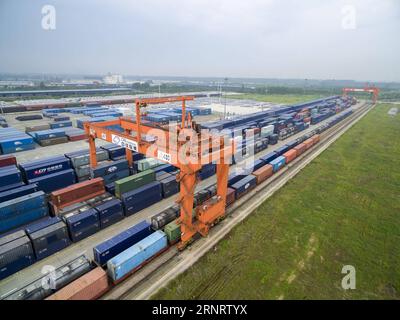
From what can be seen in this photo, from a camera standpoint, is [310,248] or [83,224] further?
[83,224]

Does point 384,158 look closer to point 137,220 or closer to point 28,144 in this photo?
point 137,220

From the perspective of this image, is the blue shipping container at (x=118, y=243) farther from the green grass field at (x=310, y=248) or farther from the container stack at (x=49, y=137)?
the container stack at (x=49, y=137)

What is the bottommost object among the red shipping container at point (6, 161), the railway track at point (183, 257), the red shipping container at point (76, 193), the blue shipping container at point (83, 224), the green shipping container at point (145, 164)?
the railway track at point (183, 257)

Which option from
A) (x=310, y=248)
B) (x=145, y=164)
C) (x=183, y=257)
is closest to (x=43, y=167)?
(x=145, y=164)

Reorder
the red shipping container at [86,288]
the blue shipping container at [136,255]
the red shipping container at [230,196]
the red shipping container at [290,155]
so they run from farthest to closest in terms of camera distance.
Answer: the red shipping container at [290,155] → the red shipping container at [230,196] → the blue shipping container at [136,255] → the red shipping container at [86,288]

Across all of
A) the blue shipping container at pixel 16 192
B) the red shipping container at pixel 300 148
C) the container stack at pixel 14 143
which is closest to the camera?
the blue shipping container at pixel 16 192

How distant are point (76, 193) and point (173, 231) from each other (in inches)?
486

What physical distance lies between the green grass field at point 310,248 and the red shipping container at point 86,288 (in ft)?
14.5

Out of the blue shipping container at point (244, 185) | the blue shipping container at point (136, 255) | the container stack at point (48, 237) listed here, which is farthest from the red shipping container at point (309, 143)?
the container stack at point (48, 237)

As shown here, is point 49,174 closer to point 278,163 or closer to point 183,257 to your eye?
point 183,257

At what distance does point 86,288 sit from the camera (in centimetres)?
1502

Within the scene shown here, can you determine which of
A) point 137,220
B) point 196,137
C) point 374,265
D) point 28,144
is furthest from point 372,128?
point 28,144

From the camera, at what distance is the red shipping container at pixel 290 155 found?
41953 mm

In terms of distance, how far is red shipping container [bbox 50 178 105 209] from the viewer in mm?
23328
